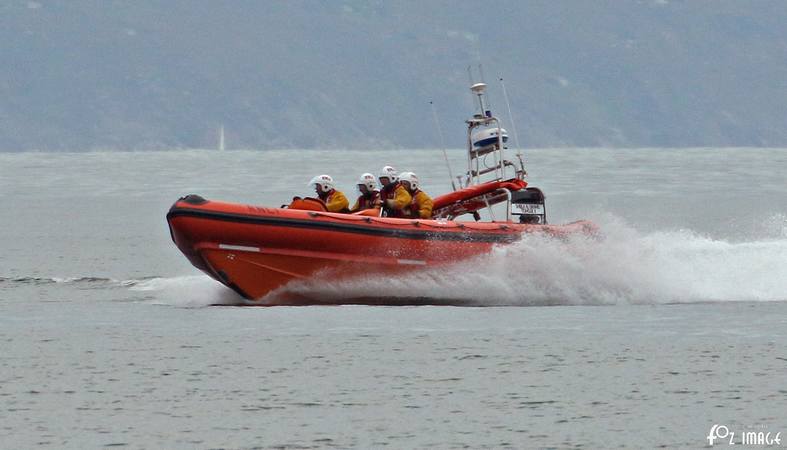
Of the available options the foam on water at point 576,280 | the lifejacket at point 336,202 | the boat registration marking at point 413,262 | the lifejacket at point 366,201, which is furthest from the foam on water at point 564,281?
the lifejacket at point 366,201

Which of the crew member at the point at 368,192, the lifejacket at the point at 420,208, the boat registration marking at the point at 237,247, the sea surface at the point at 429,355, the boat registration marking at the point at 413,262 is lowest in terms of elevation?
the sea surface at the point at 429,355

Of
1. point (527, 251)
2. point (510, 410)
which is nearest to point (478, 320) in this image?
point (527, 251)

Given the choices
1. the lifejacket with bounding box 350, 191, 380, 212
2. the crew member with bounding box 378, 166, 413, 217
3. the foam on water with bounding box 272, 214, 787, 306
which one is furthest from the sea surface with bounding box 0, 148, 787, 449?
the lifejacket with bounding box 350, 191, 380, 212

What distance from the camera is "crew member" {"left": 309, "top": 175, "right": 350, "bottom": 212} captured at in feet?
78.8

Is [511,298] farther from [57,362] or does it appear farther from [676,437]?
[676,437]

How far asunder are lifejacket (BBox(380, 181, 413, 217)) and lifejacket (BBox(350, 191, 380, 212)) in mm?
132

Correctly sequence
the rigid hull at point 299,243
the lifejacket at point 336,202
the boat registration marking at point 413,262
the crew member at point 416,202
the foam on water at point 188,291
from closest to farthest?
the rigid hull at point 299,243 < the boat registration marking at point 413,262 < the lifejacket at point 336,202 < the crew member at point 416,202 < the foam on water at point 188,291

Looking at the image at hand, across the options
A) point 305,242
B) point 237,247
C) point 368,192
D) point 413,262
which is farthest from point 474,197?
point 237,247

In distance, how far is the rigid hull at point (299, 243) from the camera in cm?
2320

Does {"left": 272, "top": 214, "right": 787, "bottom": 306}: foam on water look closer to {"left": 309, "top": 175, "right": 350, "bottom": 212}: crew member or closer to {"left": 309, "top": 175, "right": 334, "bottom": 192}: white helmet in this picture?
{"left": 309, "top": 175, "right": 350, "bottom": 212}: crew member

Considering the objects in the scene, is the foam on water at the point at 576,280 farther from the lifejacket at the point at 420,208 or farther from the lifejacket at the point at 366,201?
the lifejacket at the point at 366,201

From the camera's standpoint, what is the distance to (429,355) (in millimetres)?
20609

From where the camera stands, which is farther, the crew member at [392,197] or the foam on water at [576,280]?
the crew member at [392,197]

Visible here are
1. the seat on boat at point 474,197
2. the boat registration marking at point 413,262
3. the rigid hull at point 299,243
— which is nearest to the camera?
the rigid hull at point 299,243
